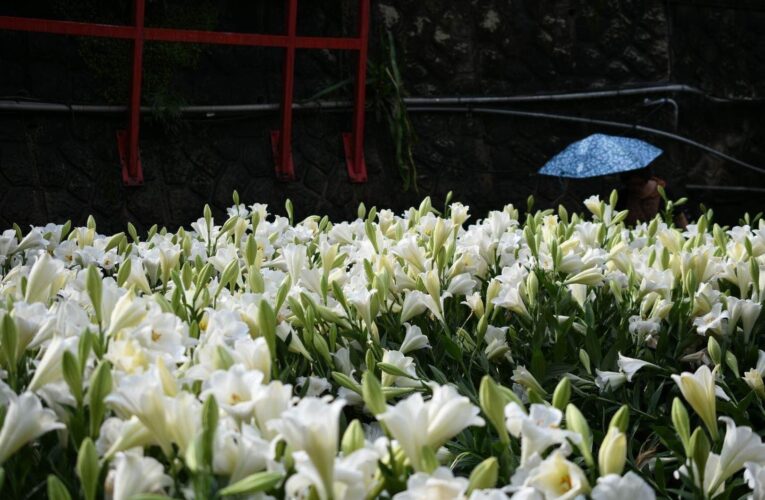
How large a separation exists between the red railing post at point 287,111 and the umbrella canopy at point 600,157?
1.77 metres

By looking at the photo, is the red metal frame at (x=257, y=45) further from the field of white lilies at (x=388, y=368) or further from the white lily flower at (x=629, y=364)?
the white lily flower at (x=629, y=364)

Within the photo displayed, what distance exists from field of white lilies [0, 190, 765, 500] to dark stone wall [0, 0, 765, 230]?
12.9 ft

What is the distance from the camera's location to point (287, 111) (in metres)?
6.84

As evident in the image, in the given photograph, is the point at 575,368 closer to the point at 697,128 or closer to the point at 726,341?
the point at 726,341

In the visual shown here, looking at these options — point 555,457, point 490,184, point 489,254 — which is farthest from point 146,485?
point 490,184

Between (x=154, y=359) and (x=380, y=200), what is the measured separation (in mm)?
6320

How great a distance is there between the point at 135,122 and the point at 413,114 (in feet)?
6.87

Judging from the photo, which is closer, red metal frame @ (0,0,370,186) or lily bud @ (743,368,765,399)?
lily bud @ (743,368,765,399)

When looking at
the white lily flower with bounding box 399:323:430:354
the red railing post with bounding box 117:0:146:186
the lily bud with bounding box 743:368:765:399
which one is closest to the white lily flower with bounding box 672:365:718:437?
the lily bud with bounding box 743:368:765:399

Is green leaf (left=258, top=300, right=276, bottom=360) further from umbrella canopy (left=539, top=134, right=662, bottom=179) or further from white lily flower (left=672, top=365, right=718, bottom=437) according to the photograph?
umbrella canopy (left=539, top=134, right=662, bottom=179)

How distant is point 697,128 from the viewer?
29.7 ft

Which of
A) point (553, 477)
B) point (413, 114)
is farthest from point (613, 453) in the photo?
point (413, 114)

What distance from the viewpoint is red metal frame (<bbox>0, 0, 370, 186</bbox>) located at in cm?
610

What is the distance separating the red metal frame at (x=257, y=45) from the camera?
6102 mm
